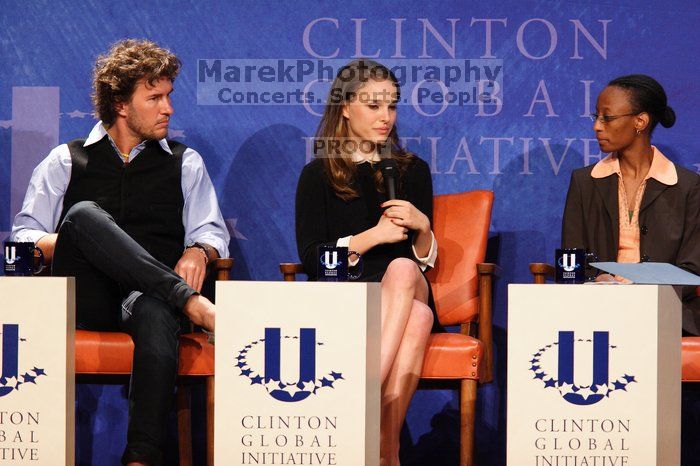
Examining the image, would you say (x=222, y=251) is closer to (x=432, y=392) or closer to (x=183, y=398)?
(x=183, y=398)

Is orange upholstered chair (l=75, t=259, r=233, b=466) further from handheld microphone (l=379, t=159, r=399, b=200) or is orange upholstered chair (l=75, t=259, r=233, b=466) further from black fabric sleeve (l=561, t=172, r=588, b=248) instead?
black fabric sleeve (l=561, t=172, r=588, b=248)

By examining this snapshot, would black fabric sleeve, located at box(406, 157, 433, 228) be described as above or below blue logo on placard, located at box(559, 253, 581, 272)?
above

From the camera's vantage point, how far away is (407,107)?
3.93 m

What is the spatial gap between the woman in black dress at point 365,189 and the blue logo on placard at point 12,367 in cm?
104

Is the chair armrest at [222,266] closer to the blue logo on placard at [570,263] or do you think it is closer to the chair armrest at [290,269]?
the chair armrest at [290,269]

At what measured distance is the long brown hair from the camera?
3.42 metres

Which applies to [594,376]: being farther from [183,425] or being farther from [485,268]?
[183,425]

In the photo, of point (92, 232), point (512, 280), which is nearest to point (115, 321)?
point (92, 232)

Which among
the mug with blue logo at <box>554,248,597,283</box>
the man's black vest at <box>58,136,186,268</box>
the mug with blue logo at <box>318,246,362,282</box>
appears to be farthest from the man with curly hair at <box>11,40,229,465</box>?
the mug with blue logo at <box>554,248,597,283</box>

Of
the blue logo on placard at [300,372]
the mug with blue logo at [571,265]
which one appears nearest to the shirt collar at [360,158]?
the mug with blue logo at [571,265]

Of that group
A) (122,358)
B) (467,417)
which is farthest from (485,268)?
(122,358)

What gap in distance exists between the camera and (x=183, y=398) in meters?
3.30

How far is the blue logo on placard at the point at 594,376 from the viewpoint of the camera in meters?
2.46

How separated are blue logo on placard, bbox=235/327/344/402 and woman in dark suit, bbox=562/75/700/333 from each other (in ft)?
4.37
